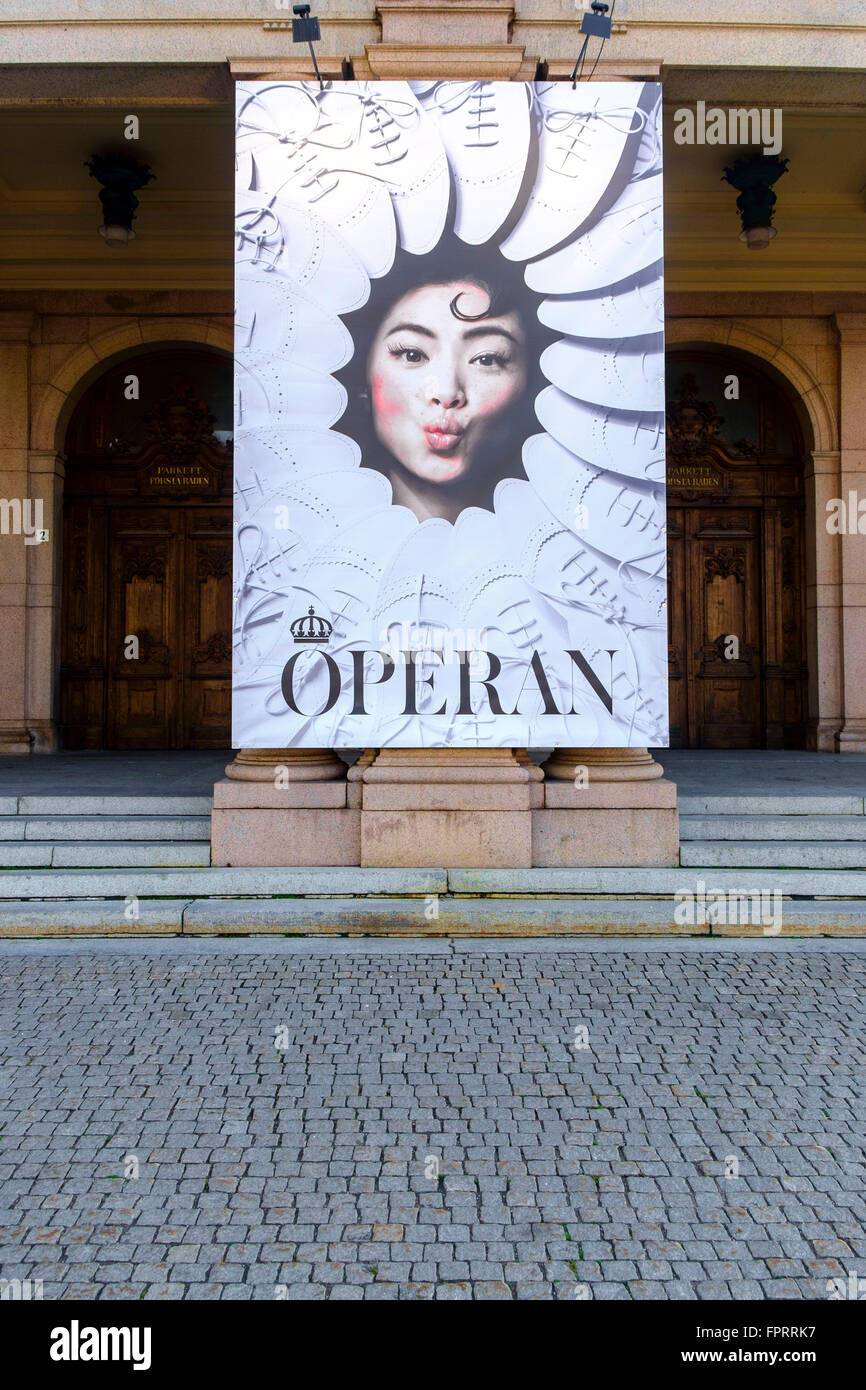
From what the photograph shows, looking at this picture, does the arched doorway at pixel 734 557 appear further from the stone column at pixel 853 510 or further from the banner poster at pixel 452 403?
the banner poster at pixel 452 403

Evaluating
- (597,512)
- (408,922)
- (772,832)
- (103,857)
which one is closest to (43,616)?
(103,857)

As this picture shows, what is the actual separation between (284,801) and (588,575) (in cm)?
253

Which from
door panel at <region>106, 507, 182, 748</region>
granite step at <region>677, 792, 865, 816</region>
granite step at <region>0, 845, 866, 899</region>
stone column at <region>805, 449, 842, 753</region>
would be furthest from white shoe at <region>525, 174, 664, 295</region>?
door panel at <region>106, 507, 182, 748</region>

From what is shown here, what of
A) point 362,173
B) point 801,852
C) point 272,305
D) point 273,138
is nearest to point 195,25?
point 273,138

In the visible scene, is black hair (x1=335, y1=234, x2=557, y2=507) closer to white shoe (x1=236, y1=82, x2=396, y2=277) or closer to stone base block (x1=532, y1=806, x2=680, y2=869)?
white shoe (x1=236, y1=82, x2=396, y2=277)

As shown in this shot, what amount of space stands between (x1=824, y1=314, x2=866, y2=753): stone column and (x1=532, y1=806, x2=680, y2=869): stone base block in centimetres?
570

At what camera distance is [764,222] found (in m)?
8.57

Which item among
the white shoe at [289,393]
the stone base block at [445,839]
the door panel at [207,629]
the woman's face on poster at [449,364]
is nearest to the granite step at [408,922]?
the stone base block at [445,839]

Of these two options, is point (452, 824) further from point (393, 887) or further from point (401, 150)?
point (401, 150)

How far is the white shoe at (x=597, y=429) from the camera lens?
19.0 ft

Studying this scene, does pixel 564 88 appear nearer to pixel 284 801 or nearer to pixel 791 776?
pixel 284 801

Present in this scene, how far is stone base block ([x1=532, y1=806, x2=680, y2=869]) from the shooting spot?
5.65 metres

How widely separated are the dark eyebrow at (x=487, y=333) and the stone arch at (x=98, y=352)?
18.2ft

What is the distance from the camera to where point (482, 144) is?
5.79 metres
